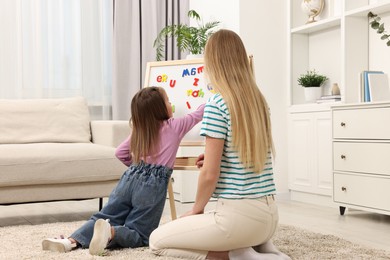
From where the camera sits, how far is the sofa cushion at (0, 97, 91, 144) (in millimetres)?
3695

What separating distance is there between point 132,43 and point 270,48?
1332mm

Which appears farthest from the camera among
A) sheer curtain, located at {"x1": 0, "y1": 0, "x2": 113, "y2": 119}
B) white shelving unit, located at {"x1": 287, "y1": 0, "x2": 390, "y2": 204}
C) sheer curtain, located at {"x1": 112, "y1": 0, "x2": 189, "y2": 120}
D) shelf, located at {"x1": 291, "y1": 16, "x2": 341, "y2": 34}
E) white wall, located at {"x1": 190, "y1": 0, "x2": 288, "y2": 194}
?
sheer curtain, located at {"x1": 112, "y1": 0, "x2": 189, "y2": 120}

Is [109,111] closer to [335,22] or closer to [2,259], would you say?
[335,22]

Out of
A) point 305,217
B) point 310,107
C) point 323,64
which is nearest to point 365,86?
point 310,107

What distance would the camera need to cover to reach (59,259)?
2.21 m

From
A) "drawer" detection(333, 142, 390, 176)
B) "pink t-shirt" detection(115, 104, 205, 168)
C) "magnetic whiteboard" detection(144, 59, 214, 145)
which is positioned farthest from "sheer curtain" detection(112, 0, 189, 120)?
"pink t-shirt" detection(115, 104, 205, 168)

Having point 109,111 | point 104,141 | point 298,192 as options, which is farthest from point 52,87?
point 298,192

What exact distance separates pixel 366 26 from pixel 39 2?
103 inches

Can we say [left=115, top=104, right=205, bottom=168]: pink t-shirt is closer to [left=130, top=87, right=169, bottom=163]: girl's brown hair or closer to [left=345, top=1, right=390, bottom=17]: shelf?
[left=130, top=87, right=169, bottom=163]: girl's brown hair

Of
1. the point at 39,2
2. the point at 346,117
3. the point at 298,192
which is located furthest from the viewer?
the point at 39,2

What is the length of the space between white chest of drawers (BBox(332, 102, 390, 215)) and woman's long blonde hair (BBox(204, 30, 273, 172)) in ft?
4.50

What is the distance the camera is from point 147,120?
2473 millimetres

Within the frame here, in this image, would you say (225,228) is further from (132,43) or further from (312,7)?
(132,43)

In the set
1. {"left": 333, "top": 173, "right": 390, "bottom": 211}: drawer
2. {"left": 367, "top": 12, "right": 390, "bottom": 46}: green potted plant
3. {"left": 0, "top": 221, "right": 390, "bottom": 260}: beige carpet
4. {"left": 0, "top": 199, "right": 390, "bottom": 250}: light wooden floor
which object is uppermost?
{"left": 367, "top": 12, "right": 390, "bottom": 46}: green potted plant
